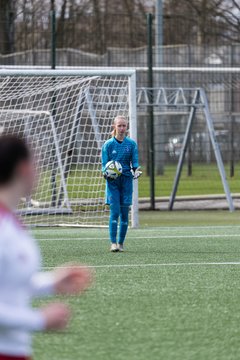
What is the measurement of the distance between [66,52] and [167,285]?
49.6ft

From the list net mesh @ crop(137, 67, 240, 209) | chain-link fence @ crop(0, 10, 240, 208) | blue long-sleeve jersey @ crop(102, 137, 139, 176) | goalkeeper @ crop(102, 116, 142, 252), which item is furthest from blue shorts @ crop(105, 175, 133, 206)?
net mesh @ crop(137, 67, 240, 209)

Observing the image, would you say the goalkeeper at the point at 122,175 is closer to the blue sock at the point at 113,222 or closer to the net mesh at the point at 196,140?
the blue sock at the point at 113,222

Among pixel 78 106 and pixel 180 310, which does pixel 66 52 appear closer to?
pixel 78 106

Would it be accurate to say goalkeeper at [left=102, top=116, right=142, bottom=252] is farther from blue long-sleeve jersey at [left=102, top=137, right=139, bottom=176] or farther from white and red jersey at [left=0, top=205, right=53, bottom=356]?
white and red jersey at [left=0, top=205, right=53, bottom=356]

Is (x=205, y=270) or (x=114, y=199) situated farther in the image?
(x=114, y=199)

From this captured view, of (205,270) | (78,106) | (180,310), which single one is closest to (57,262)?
(205,270)

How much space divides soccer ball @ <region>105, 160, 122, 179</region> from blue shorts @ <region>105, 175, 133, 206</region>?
130mm

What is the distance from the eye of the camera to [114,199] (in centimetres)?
1380

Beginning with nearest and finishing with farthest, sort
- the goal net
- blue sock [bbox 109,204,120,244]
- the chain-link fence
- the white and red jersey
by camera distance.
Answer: the white and red jersey, blue sock [bbox 109,204,120,244], the goal net, the chain-link fence

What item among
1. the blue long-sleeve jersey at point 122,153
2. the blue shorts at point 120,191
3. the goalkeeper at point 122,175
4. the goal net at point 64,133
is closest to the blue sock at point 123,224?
the goalkeeper at point 122,175

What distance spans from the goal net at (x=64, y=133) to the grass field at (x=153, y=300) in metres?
3.40

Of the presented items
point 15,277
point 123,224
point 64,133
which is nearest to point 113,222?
point 123,224

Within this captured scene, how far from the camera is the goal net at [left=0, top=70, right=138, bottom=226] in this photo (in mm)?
19078

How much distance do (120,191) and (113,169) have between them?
1.14 feet
